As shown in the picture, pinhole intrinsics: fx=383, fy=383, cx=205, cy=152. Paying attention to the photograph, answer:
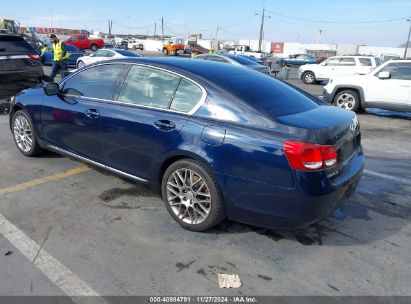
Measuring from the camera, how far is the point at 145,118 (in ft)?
12.3

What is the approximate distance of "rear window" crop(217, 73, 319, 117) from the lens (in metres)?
3.41

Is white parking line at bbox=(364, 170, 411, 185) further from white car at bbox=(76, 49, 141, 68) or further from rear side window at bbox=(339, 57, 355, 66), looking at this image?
rear side window at bbox=(339, 57, 355, 66)

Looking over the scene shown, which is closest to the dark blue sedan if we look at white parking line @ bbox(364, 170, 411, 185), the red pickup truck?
white parking line @ bbox(364, 170, 411, 185)

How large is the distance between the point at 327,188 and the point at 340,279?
71 cm

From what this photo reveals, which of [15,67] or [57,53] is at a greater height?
[57,53]

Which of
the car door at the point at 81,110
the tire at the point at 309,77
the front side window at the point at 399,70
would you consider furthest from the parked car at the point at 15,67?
the tire at the point at 309,77

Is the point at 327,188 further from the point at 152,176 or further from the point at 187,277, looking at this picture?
the point at 152,176

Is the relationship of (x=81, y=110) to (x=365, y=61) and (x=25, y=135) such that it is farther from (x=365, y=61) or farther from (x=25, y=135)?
(x=365, y=61)

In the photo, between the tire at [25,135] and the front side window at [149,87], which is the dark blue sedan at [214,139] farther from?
the tire at [25,135]

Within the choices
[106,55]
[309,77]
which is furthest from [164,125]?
[309,77]

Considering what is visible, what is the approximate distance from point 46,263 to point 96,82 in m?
2.23

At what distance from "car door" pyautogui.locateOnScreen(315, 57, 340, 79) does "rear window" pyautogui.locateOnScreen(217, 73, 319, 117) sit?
17591mm

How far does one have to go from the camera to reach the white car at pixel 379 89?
33.4 feet

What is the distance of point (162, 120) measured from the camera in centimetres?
363
